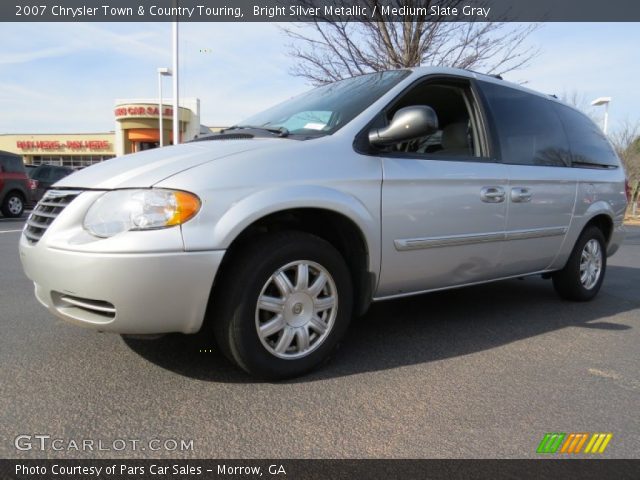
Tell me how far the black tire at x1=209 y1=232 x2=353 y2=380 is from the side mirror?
704 millimetres

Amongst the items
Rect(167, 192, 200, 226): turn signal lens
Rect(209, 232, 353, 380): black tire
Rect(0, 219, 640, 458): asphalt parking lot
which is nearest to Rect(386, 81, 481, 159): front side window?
Rect(209, 232, 353, 380): black tire

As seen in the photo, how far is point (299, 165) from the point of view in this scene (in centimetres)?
260

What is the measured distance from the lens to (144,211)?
227 centimetres

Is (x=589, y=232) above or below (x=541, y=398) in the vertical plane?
above

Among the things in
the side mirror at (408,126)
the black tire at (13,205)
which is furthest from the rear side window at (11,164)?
the side mirror at (408,126)

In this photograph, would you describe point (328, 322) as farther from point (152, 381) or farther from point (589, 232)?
point (589, 232)

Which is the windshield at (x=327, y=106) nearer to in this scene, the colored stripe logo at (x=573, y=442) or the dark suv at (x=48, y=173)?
the colored stripe logo at (x=573, y=442)

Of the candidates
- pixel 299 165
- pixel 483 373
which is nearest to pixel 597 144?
pixel 483 373

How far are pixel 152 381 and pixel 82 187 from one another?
3.38ft

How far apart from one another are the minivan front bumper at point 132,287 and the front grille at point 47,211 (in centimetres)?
16

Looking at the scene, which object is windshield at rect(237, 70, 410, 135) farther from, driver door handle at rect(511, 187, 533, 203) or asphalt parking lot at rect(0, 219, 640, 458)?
asphalt parking lot at rect(0, 219, 640, 458)

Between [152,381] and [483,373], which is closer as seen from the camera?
[152,381]

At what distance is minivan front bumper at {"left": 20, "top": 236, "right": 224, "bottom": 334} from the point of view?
222cm

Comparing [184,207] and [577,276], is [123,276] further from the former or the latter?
[577,276]
